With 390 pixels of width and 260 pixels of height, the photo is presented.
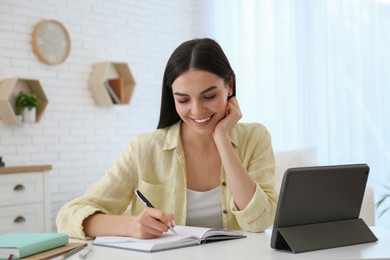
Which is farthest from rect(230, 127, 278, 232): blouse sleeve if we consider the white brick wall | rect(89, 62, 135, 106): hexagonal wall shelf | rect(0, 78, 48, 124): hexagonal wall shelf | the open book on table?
rect(89, 62, 135, 106): hexagonal wall shelf

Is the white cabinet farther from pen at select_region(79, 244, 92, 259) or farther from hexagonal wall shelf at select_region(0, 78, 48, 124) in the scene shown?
pen at select_region(79, 244, 92, 259)

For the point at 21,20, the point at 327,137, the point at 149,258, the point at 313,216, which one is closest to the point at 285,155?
the point at 327,137

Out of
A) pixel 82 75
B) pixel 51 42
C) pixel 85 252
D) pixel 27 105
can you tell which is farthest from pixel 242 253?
pixel 82 75

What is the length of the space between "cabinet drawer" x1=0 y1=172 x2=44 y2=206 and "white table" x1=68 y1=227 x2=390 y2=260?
2.56m

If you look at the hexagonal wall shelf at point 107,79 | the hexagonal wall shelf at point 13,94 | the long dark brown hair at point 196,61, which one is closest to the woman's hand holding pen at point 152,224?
the long dark brown hair at point 196,61

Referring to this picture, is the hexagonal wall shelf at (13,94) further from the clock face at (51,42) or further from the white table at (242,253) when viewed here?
the white table at (242,253)

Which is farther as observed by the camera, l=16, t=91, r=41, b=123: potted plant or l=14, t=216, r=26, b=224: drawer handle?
l=16, t=91, r=41, b=123: potted plant

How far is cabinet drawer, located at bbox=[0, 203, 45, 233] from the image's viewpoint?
394cm

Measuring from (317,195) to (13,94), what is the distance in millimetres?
3476

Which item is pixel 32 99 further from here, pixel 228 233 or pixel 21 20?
pixel 228 233

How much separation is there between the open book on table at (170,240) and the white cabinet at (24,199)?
8.13 ft

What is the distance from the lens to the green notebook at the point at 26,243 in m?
1.40

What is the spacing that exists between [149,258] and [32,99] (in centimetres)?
336

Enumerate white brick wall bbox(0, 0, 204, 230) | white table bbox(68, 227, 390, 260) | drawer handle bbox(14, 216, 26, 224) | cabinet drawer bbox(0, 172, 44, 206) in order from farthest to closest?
white brick wall bbox(0, 0, 204, 230) < drawer handle bbox(14, 216, 26, 224) < cabinet drawer bbox(0, 172, 44, 206) < white table bbox(68, 227, 390, 260)
